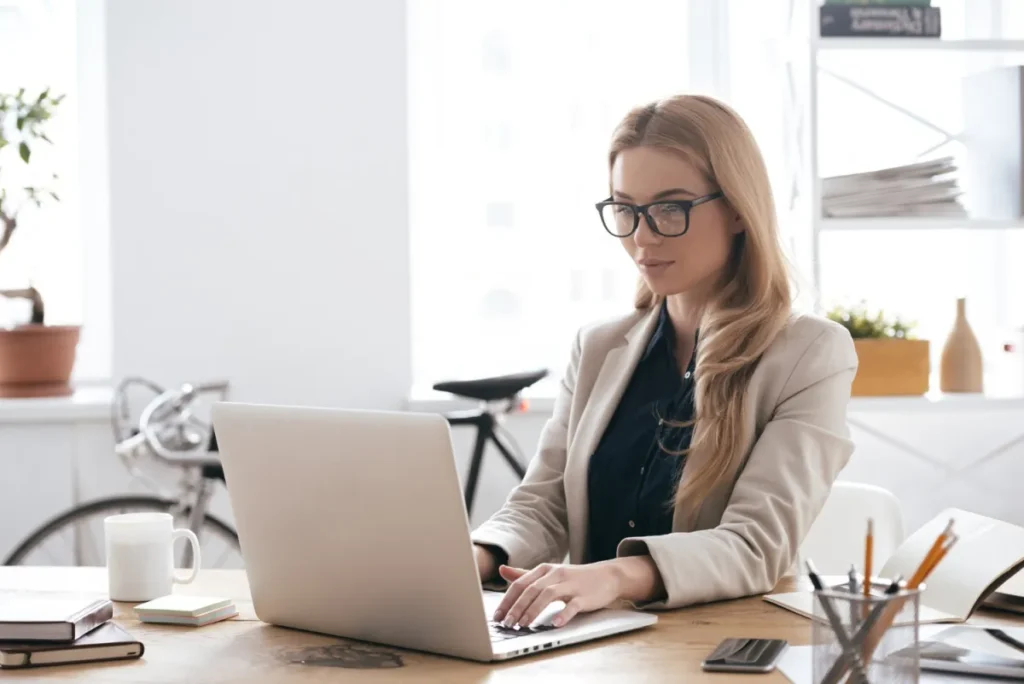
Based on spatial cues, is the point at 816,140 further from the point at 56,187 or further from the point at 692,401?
the point at 56,187

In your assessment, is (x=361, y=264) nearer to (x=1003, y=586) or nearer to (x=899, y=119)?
(x=899, y=119)

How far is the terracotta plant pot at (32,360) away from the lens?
10.7 ft

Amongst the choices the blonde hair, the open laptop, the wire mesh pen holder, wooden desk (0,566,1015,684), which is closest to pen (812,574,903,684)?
the wire mesh pen holder

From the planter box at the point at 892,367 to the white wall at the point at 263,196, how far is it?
1154mm

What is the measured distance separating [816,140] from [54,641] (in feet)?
7.23

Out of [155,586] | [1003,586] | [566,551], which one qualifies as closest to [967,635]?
[1003,586]

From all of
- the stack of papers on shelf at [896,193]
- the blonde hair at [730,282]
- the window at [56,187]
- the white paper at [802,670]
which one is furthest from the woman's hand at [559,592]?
the window at [56,187]

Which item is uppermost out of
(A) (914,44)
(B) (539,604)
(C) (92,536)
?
(A) (914,44)

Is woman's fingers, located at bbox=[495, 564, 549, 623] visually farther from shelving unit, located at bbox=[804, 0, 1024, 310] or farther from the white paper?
shelving unit, located at bbox=[804, 0, 1024, 310]

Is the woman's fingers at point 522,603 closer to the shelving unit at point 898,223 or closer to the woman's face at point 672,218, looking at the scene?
the woman's face at point 672,218

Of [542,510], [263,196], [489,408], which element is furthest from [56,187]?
[542,510]

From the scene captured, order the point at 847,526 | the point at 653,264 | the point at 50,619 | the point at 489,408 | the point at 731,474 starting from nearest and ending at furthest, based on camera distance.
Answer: the point at 50,619 < the point at 731,474 < the point at 653,264 < the point at 847,526 < the point at 489,408

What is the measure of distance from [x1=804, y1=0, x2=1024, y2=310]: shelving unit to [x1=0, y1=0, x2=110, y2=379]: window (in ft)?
6.53

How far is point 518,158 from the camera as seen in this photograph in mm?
3539
